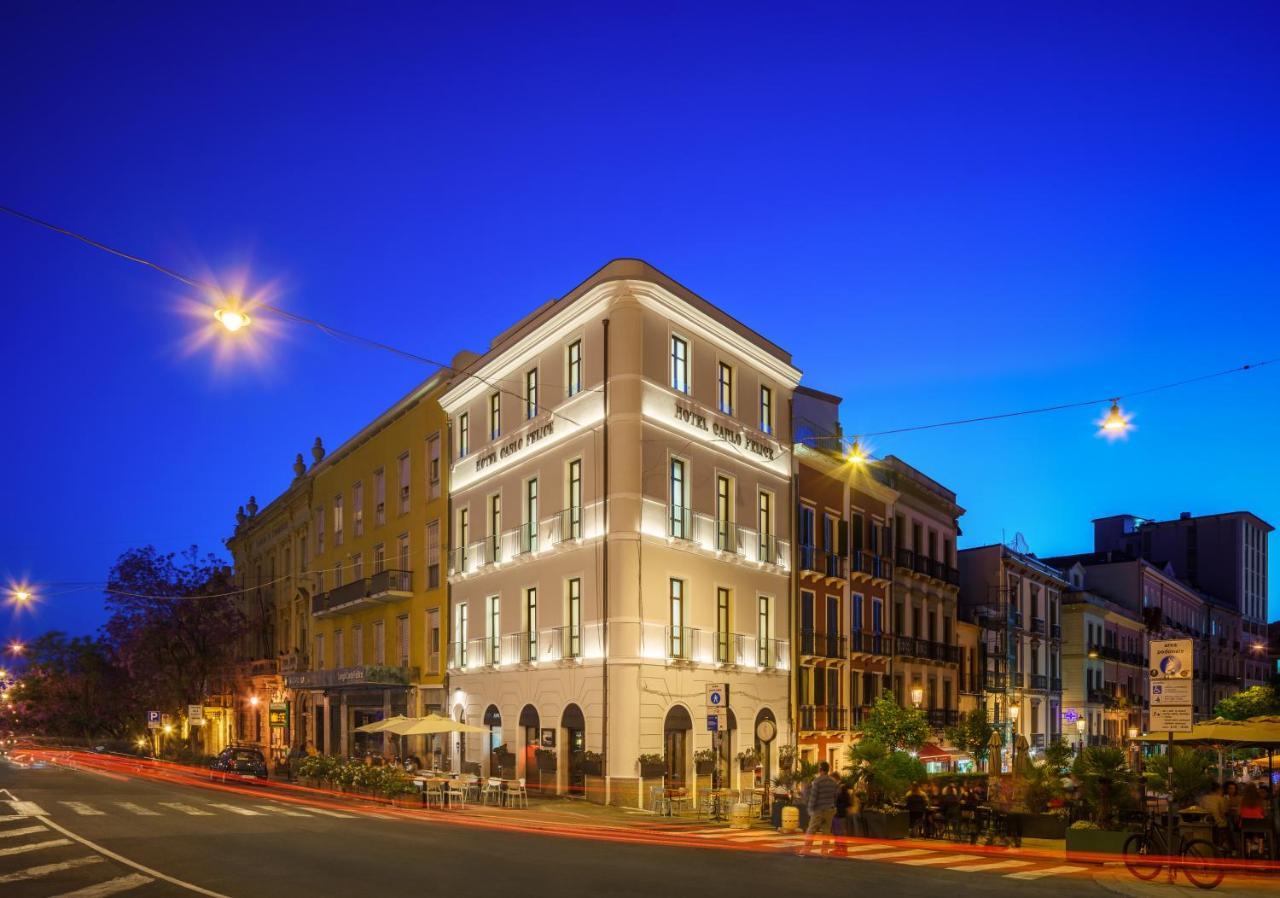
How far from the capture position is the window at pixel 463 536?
39.5m

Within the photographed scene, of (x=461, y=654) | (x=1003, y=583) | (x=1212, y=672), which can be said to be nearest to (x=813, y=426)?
(x=461, y=654)

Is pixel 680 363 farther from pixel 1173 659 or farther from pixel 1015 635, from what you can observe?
pixel 1015 635

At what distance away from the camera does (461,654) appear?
128 ft

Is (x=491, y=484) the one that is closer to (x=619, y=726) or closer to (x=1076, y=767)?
(x=619, y=726)

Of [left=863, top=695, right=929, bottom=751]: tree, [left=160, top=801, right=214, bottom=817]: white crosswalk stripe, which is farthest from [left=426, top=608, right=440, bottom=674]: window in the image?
[left=863, top=695, right=929, bottom=751]: tree

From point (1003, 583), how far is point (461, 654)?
28.5 meters

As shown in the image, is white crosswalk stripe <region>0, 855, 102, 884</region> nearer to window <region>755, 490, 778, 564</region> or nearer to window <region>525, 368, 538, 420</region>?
window <region>525, 368, 538, 420</region>

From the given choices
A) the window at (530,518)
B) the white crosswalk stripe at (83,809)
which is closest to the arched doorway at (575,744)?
the window at (530,518)

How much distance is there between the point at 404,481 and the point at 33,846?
89.8 feet

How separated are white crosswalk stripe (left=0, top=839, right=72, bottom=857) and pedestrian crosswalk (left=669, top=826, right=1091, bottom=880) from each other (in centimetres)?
1112

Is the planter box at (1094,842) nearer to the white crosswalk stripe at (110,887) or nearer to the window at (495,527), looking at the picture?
the white crosswalk stripe at (110,887)

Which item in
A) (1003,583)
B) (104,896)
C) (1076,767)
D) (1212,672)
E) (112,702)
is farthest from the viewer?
(1212,672)

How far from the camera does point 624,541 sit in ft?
100

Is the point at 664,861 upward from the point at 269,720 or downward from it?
upward
